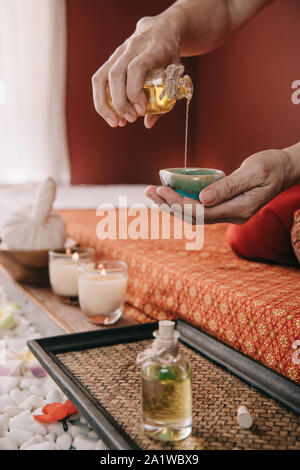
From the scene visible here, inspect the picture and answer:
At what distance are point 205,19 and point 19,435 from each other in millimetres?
1456

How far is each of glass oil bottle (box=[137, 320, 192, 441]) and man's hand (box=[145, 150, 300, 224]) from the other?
1.14 ft

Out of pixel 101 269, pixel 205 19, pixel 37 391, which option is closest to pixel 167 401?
pixel 37 391

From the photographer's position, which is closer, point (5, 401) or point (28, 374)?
point (5, 401)

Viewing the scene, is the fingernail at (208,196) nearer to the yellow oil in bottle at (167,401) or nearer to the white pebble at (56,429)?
the yellow oil in bottle at (167,401)

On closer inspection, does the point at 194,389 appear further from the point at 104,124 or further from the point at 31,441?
the point at 104,124

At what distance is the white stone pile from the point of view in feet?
3.53

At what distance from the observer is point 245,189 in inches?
45.3

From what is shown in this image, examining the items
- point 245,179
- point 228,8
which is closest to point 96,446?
point 245,179

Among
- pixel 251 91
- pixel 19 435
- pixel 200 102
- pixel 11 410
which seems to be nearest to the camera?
pixel 19 435

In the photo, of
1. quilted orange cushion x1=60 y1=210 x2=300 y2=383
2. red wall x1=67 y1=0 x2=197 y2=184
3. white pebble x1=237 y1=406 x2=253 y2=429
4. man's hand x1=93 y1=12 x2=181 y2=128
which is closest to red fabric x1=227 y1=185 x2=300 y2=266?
quilted orange cushion x1=60 y1=210 x2=300 y2=383

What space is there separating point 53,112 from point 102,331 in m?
3.61

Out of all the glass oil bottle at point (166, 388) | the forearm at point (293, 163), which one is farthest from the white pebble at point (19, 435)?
the forearm at point (293, 163)

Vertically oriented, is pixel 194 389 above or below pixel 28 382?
above

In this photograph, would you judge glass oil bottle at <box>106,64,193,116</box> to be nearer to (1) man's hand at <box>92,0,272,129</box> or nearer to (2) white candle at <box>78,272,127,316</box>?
(1) man's hand at <box>92,0,272,129</box>
